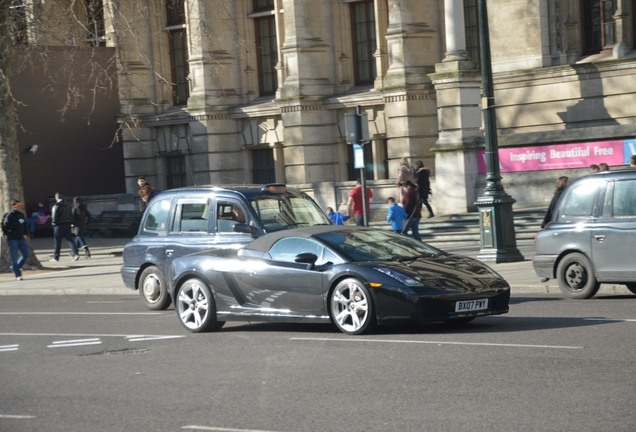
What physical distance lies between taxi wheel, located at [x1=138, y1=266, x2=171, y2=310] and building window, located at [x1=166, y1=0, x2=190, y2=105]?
28.2 meters

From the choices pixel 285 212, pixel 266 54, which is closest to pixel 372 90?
pixel 266 54

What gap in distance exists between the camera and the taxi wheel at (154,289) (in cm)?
1794

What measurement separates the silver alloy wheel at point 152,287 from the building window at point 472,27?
20293 mm

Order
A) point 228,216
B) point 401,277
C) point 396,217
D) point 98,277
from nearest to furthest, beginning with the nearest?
point 401,277, point 228,216, point 396,217, point 98,277

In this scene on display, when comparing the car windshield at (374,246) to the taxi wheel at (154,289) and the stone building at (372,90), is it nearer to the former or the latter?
the taxi wheel at (154,289)

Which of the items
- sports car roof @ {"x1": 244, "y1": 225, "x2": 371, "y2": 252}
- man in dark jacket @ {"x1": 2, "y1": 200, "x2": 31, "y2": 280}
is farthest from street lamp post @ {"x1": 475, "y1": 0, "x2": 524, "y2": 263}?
man in dark jacket @ {"x1": 2, "y1": 200, "x2": 31, "y2": 280}

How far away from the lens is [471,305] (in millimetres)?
12680

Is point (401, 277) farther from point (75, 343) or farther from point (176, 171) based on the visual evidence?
point (176, 171)

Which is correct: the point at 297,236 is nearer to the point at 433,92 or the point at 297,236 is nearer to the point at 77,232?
the point at 77,232

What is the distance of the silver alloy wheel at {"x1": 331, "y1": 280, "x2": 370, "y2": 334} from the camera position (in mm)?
12773

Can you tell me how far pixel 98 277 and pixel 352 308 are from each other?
13.9 metres

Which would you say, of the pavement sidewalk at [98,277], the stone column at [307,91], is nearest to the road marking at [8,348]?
the pavement sidewalk at [98,277]

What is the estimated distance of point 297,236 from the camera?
547 inches

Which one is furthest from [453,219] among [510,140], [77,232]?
[77,232]
